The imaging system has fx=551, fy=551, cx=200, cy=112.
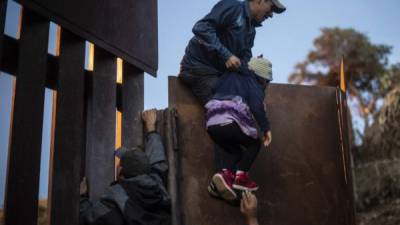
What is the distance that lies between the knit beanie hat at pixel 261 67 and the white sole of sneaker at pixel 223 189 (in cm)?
95

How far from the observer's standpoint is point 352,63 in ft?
76.9

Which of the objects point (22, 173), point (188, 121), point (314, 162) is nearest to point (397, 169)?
point (314, 162)

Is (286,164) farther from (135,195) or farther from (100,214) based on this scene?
(100,214)

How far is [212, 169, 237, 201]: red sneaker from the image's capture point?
4.23m

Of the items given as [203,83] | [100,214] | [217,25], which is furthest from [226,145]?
[100,214]

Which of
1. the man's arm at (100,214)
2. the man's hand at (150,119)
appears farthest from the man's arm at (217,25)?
the man's arm at (100,214)

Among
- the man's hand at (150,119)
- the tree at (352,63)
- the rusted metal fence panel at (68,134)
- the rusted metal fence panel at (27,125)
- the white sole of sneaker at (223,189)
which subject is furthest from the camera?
the tree at (352,63)

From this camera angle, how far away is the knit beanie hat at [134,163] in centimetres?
444

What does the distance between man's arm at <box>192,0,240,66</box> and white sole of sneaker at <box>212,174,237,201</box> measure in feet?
3.01

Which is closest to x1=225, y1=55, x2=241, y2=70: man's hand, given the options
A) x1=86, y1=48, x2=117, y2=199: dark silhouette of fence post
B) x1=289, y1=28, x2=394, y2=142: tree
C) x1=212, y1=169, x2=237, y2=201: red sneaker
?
x1=212, y1=169, x2=237, y2=201: red sneaker

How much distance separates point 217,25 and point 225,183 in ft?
4.24

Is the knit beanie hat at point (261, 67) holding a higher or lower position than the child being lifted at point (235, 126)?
higher

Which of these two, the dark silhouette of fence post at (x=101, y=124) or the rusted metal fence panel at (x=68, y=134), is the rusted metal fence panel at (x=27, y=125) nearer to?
the rusted metal fence panel at (x=68, y=134)

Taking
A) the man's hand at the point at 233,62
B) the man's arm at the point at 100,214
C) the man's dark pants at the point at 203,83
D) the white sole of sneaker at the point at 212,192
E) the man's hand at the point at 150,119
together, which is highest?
the man's hand at the point at 233,62
